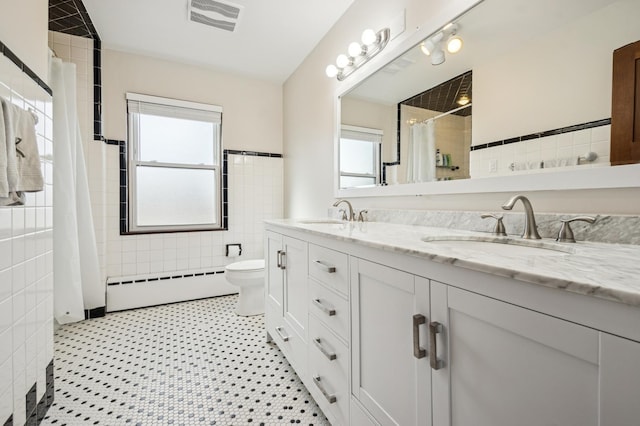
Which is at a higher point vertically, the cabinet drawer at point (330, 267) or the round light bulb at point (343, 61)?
the round light bulb at point (343, 61)

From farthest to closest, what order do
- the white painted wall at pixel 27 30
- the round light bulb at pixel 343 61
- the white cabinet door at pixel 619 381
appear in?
the round light bulb at pixel 343 61 → the white painted wall at pixel 27 30 → the white cabinet door at pixel 619 381

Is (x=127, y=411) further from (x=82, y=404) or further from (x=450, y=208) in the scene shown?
(x=450, y=208)

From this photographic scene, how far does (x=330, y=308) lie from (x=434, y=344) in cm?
55

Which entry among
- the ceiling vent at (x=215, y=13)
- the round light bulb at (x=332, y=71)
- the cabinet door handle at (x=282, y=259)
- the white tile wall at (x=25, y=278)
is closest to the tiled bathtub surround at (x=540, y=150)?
the cabinet door handle at (x=282, y=259)

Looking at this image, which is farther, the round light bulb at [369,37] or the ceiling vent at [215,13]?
Answer: the ceiling vent at [215,13]

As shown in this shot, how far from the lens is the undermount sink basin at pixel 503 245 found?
844 mm

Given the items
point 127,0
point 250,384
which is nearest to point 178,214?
point 127,0

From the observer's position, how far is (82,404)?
141 cm

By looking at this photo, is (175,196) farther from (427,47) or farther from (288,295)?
(427,47)

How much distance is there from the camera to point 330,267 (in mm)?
1166

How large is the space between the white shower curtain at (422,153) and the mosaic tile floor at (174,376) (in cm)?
130

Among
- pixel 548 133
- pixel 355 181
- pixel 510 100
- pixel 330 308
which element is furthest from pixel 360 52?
pixel 330 308

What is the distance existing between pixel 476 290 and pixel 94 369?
7.03 ft

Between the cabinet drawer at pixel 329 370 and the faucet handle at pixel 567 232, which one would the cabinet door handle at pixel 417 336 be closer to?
the cabinet drawer at pixel 329 370
